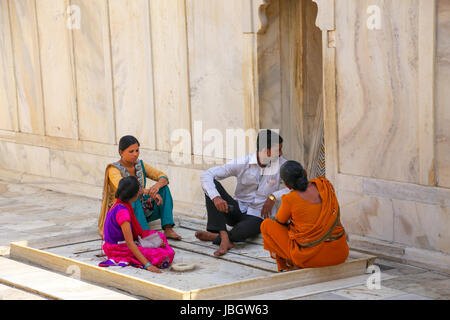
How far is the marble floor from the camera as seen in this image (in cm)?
614

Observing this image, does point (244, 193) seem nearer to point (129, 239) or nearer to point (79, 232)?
point (129, 239)

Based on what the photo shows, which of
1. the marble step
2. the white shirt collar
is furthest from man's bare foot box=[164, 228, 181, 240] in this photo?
the marble step

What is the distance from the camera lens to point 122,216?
6.85m

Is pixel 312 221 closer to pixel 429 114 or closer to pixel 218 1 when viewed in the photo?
pixel 429 114

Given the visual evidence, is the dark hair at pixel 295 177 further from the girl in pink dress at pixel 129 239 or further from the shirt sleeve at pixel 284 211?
the girl in pink dress at pixel 129 239

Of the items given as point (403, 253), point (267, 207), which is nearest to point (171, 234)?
point (267, 207)

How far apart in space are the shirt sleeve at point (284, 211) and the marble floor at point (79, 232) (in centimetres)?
60

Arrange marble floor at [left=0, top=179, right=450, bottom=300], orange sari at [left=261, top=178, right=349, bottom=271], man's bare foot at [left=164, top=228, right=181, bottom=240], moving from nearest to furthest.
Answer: marble floor at [left=0, top=179, right=450, bottom=300] → orange sari at [left=261, top=178, right=349, bottom=271] → man's bare foot at [left=164, top=228, right=181, bottom=240]

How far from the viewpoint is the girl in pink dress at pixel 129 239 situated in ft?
22.5

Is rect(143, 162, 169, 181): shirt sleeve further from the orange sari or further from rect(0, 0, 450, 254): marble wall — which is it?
the orange sari

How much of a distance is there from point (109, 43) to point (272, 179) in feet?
12.3

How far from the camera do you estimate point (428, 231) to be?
22.9 ft

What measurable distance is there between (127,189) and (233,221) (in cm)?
143

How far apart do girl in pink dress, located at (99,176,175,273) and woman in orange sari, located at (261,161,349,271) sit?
45.8 inches
